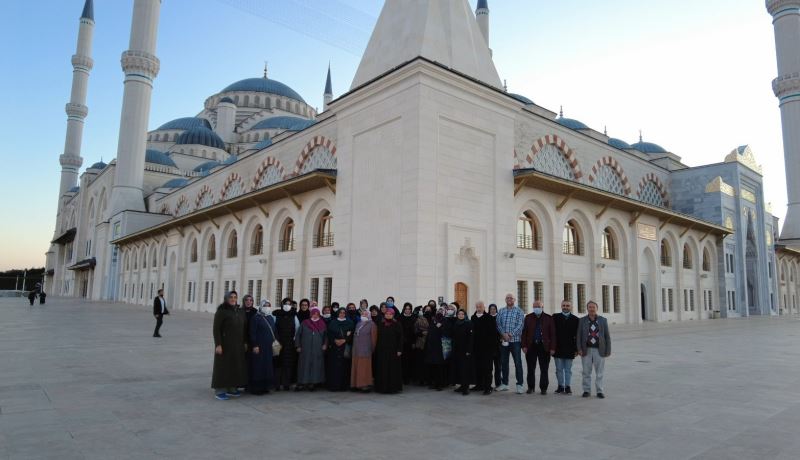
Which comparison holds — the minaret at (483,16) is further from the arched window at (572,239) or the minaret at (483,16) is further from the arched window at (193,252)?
the arched window at (193,252)

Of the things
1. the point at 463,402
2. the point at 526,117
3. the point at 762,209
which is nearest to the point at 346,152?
the point at 526,117

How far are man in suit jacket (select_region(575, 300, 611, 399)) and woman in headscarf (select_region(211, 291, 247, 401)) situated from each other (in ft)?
14.7

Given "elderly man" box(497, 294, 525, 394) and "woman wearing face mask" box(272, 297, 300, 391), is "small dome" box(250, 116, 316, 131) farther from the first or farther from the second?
"elderly man" box(497, 294, 525, 394)

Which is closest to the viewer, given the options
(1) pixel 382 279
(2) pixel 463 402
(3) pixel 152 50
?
(2) pixel 463 402

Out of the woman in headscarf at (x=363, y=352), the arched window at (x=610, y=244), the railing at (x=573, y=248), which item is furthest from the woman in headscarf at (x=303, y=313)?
the arched window at (x=610, y=244)

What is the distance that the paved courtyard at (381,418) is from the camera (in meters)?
4.21

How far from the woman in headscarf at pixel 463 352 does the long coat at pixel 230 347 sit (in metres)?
2.88

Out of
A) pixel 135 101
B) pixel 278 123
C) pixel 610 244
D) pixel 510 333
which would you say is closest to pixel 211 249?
pixel 135 101

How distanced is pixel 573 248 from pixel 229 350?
15796 mm

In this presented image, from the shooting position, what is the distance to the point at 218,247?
24.5m

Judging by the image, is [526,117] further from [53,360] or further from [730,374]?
[53,360]

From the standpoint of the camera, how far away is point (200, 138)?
49.7m

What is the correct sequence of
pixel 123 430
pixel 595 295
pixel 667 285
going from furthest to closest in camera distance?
pixel 667 285 → pixel 595 295 → pixel 123 430

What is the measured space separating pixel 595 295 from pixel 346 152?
433 inches
